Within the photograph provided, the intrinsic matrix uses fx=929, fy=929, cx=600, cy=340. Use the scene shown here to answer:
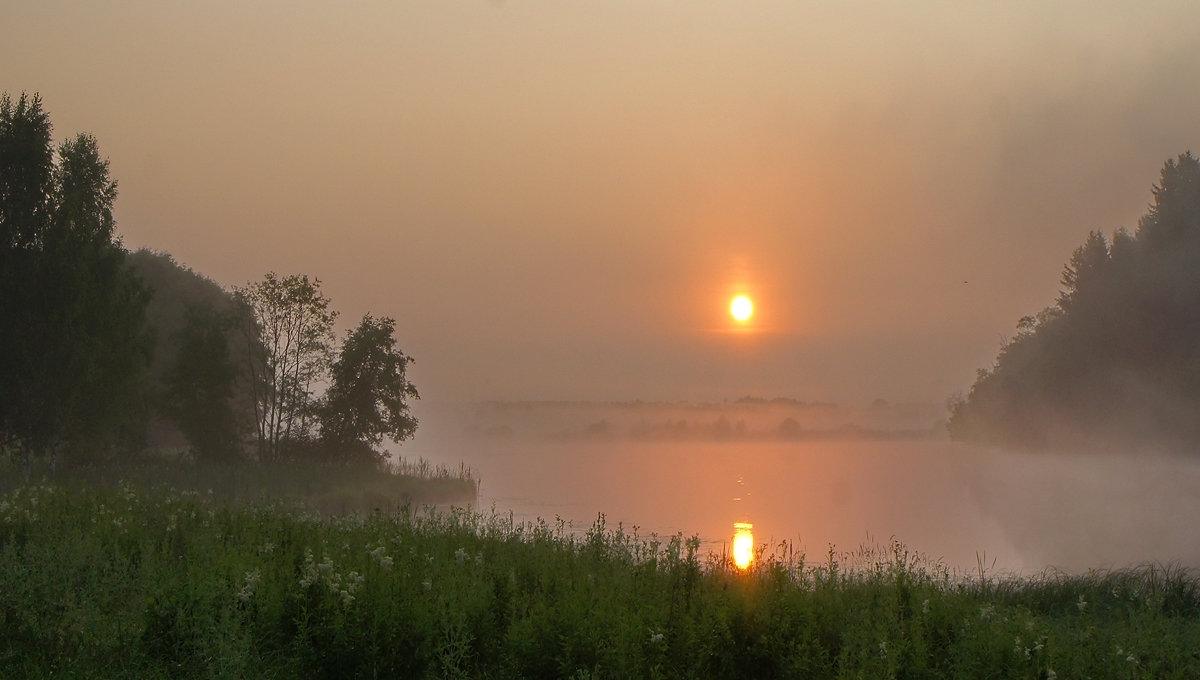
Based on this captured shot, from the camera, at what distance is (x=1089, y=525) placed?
152ft

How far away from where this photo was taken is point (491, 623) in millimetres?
10219

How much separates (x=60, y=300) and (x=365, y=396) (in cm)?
1581

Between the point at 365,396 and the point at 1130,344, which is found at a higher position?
the point at 1130,344

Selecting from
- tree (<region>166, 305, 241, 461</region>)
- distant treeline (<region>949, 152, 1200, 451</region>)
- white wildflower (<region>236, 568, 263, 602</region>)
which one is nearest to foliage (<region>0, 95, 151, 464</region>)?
tree (<region>166, 305, 241, 461</region>)

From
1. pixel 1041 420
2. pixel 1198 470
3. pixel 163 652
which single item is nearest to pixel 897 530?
pixel 1198 470

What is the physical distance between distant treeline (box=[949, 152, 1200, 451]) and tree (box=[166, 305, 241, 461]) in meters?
50.4

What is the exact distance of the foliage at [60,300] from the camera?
101ft

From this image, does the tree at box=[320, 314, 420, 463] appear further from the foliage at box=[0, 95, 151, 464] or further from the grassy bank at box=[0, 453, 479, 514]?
the foliage at box=[0, 95, 151, 464]

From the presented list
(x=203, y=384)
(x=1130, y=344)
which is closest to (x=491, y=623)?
(x=203, y=384)

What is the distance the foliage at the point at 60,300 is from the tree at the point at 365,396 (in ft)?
37.9

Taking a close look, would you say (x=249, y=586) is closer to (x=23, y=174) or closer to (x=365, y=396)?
(x=23, y=174)

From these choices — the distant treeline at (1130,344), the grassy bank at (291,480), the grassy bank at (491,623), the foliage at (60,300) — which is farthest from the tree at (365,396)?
the distant treeline at (1130,344)

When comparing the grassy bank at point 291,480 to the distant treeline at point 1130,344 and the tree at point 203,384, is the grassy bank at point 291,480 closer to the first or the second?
the tree at point 203,384

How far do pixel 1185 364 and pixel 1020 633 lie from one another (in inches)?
1984
